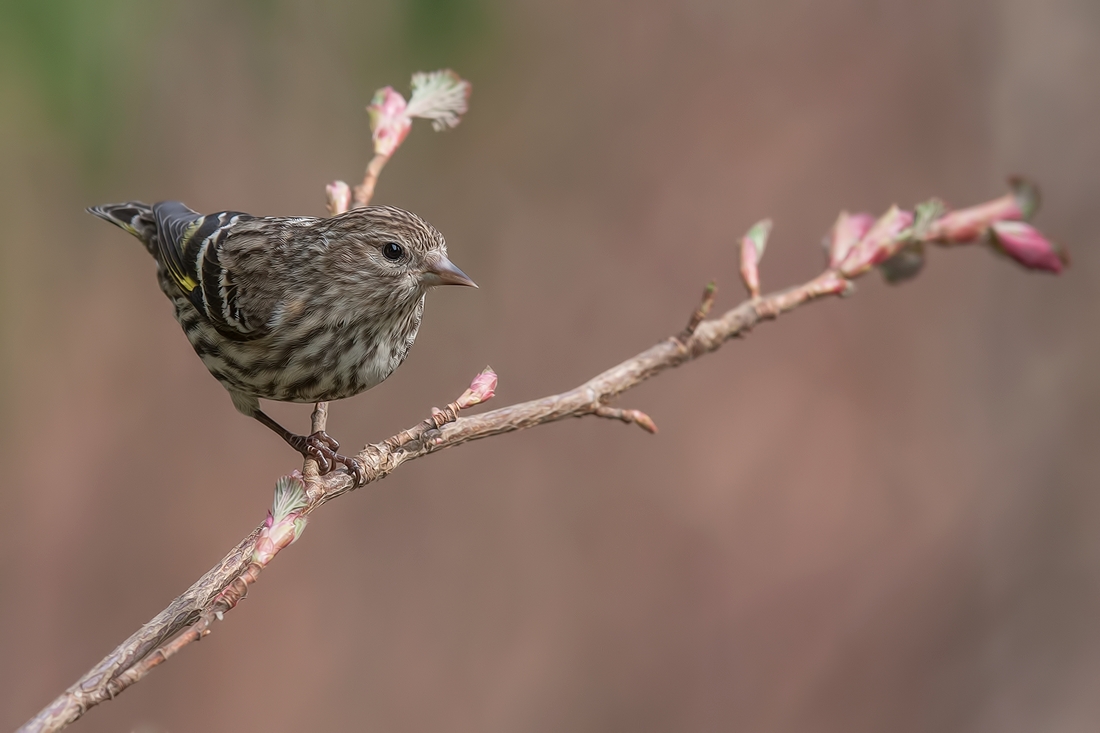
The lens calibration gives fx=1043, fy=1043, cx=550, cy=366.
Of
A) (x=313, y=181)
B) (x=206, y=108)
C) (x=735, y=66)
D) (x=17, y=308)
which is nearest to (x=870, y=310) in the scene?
(x=735, y=66)

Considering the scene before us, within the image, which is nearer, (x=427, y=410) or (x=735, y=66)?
(x=427, y=410)

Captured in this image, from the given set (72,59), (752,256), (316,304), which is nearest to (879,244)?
(752,256)

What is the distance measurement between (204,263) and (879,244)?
2074mm

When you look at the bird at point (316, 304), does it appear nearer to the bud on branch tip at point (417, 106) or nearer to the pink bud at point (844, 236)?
the bud on branch tip at point (417, 106)

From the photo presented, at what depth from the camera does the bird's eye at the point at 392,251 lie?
2.95 meters

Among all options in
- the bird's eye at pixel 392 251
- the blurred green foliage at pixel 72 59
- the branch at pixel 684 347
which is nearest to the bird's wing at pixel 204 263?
the blurred green foliage at pixel 72 59

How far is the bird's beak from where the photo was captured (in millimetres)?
2916

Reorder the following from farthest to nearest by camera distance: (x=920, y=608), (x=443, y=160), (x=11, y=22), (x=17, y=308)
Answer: (x=920, y=608)
(x=443, y=160)
(x=17, y=308)
(x=11, y=22)

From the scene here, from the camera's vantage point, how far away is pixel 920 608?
627 cm

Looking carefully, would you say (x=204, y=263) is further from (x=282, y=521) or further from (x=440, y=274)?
(x=282, y=521)

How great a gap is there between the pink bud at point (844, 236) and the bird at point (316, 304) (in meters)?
0.98

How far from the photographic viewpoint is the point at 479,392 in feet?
7.59

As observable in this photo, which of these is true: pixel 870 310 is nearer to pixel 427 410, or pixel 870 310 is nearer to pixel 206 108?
pixel 427 410

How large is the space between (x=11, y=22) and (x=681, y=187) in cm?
387
